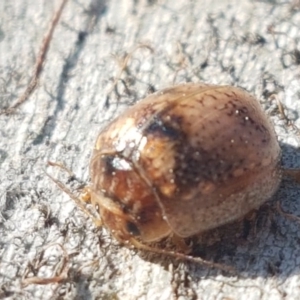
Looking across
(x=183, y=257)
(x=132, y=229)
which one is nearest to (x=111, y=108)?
(x=132, y=229)

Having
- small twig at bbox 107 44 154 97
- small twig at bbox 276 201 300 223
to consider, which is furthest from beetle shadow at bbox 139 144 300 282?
small twig at bbox 107 44 154 97

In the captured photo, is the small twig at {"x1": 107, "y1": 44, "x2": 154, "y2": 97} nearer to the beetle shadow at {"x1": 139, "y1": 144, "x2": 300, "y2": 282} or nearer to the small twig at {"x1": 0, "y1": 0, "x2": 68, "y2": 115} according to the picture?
the small twig at {"x1": 0, "y1": 0, "x2": 68, "y2": 115}

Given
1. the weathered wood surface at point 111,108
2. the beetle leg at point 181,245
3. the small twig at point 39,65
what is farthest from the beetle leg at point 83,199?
the small twig at point 39,65

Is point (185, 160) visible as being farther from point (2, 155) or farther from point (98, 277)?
point (2, 155)

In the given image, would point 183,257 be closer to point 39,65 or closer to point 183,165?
point 183,165

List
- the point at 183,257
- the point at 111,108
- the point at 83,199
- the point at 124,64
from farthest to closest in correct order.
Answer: the point at 124,64 → the point at 111,108 → the point at 83,199 → the point at 183,257

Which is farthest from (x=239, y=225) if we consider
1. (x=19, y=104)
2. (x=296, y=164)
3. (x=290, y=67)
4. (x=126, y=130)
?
(x=19, y=104)

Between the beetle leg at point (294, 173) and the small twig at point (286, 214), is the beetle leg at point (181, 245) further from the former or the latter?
the beetle leg at point (294, 173)
